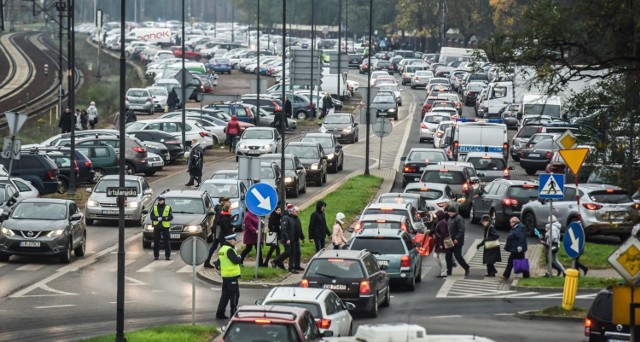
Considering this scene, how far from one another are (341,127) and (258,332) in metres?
49.2

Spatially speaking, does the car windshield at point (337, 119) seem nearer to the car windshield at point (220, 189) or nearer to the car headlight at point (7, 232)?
the car windshield at point (220, 189)

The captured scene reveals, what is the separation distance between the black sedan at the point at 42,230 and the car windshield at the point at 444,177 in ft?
44.6

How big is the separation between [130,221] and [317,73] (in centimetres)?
3962

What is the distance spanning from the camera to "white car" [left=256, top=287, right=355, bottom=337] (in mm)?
22250

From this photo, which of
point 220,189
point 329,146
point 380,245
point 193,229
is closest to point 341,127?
point 329,146

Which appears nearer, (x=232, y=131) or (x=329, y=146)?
(x=329, y=146)

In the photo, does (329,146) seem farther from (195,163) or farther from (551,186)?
(551,186)

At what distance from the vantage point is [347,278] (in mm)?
26703

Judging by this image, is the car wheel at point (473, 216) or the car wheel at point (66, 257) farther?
the car wheel at point (473, 216)

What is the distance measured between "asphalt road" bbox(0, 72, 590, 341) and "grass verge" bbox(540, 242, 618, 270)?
2466mm

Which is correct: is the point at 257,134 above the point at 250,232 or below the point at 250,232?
above

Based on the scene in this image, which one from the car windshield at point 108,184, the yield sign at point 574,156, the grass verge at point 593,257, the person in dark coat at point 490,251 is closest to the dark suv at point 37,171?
the car windshield at point 108,184

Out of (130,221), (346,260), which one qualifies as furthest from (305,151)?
(346,260)

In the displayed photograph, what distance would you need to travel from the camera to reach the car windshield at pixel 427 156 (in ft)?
168
